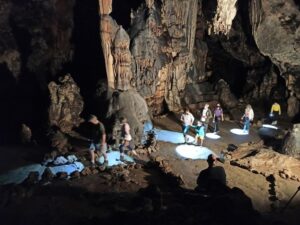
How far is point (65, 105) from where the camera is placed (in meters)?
14.4

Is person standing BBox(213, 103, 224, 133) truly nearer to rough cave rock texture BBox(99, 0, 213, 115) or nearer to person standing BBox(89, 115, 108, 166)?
rough cave rock texture BBox(99, 0, 213, 115)

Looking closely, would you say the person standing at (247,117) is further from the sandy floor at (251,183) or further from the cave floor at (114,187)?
the cave floor at (114,187)

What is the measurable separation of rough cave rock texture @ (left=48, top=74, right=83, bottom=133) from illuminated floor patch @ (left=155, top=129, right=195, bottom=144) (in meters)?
3.04

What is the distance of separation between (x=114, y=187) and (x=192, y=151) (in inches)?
157

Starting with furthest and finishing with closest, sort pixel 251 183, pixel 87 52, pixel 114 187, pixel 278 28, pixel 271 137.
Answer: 1. pixel 87 52
2. pixel 278 28
3. pixel 271 137
4. pixel 251 183
5. pixel 114 187

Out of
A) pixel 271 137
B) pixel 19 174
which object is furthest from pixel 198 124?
pixel 19 174

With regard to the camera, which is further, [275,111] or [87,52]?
[87,52]

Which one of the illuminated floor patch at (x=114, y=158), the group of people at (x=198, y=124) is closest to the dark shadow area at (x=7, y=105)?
the illuminated floor patch at (x=114, y=158)

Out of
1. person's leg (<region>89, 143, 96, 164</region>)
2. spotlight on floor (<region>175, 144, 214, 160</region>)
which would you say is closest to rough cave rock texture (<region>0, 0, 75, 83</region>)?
spotlight on floor (<region>175, 144, 214, 160</region>)

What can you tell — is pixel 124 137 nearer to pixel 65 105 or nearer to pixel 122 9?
pixel 65 105

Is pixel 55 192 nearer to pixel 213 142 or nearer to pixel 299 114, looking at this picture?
pixel 213 142

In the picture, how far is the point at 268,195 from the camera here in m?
10.2

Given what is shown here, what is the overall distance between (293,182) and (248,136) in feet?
13.6

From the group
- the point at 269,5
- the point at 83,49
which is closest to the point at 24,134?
the point at 83,49
